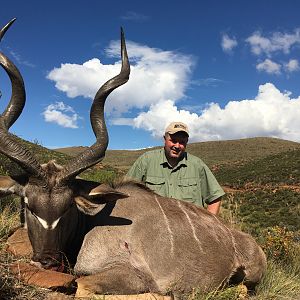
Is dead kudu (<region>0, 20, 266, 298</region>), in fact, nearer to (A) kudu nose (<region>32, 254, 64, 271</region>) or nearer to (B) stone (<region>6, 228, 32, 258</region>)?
(A) kudu nose (<region>32, 254, 64, 271</region>)

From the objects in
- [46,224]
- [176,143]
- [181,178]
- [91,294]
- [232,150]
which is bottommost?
[91,294]

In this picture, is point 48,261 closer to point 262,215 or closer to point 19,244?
point 19,244

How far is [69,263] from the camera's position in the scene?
4699mm

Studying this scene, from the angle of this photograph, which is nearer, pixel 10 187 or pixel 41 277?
pixel 41 277

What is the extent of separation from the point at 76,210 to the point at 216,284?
1.83m

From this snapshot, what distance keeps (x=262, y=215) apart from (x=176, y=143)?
67.7ft

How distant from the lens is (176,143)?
671 cm

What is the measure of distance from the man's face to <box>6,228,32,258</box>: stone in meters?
2.53

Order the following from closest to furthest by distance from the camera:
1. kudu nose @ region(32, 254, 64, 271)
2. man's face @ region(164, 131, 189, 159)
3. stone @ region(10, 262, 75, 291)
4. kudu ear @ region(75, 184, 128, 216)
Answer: stone @ region(10, 262, 75, 291), kudu nose @ region(32, 254, 64, 271), kudu ear @ region(75, 184, 128, 216), man's face @ region(164, 131, 189, 159)

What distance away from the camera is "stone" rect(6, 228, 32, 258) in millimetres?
4855

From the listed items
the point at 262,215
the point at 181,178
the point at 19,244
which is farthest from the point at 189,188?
the point at 262,215

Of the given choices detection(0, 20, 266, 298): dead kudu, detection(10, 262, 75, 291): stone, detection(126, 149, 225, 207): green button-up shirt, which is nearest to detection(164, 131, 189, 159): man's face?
detection(126, 149, 225, 207): green button-up shirt

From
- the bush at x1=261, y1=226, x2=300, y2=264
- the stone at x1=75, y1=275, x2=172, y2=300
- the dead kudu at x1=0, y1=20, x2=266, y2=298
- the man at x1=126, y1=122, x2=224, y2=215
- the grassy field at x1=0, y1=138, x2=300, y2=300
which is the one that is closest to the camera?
the stone at x1=75, y1=275, x2=172, y2=300

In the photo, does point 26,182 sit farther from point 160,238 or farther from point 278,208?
point 278,208
